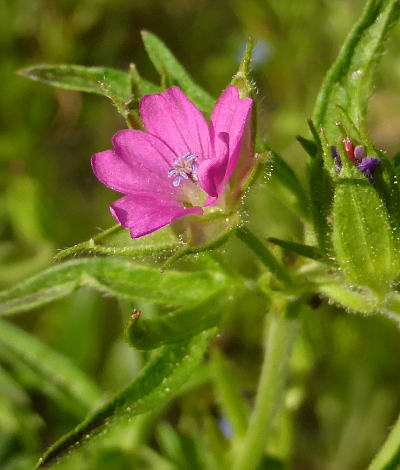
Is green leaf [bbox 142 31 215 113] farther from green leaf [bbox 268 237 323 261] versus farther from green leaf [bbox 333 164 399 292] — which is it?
green leaf [bbox 333 164 399 292]

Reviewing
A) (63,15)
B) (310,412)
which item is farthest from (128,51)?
(310,412)

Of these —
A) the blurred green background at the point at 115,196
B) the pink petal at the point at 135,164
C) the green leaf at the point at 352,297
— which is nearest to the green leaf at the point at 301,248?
the green leaf at the point at 352,297

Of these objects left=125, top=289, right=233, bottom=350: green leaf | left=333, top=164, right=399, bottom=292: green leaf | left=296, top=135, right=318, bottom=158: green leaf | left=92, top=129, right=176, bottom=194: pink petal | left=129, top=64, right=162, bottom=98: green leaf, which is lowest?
left=333, top=164, right=399, bottom=292: green leaf

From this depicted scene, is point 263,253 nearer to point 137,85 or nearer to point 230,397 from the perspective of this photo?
point 137,85

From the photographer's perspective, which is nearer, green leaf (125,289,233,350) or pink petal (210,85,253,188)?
pink petal (210,85,253,188)

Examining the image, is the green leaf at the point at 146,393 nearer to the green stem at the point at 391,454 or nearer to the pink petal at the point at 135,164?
the pink petal at the point at 135,164

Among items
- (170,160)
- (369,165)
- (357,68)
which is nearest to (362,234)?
(369,165)

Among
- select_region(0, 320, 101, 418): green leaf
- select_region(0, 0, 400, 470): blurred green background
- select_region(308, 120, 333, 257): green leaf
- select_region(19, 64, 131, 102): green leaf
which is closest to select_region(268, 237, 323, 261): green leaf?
select_region(308, 120, 333, 257): green leaf
